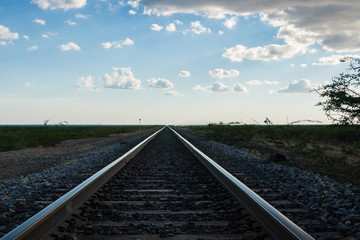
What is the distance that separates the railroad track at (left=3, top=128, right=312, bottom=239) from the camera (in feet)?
9.58

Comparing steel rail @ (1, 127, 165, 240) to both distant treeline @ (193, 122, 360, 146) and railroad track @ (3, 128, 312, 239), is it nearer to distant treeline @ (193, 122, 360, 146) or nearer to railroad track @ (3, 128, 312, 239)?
railroad track @ (3, 128, 312, 239)

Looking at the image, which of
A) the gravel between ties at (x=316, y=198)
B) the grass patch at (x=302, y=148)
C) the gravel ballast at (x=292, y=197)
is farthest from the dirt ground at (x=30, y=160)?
the grass patch at (x=302, y=148)

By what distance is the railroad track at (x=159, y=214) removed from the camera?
2.92 metres

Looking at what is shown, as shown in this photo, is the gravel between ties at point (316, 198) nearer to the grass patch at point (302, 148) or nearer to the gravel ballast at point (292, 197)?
the gravel ballast at point (292, 197)

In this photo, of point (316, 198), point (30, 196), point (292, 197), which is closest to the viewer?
point (316, 198)

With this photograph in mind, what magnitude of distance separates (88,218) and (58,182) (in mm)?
2825

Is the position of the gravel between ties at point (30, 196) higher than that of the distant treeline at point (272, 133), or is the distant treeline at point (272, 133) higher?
the distant treeline at point (272, 133)

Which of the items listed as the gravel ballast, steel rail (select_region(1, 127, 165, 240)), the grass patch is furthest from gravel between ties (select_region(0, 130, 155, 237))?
the grass patch

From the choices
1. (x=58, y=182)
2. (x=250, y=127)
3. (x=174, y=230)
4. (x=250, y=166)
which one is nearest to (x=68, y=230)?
(x=174, y=230)

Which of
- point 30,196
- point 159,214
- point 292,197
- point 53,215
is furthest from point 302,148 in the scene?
point 53,215

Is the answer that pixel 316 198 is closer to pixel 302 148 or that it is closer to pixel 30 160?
pixel 302 148

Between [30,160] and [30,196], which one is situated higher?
[30,196]

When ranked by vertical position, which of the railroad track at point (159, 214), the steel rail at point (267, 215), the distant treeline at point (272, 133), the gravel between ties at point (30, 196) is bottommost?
the gravel between ties at point (30, 196)

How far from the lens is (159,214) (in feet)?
12.5
